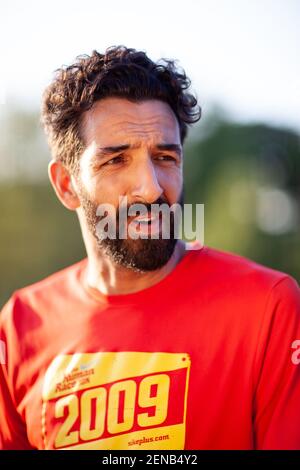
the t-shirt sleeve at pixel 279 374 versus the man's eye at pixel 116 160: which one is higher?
the man's eye at pixel 116 160

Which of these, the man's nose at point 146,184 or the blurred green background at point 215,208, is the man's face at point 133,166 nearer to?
the man's nose at point 146,184

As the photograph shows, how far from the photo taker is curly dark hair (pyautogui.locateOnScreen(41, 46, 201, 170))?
3.02 meters

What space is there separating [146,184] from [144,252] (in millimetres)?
294

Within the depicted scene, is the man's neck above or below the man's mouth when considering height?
below

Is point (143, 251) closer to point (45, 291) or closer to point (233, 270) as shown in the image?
point (233, 270)

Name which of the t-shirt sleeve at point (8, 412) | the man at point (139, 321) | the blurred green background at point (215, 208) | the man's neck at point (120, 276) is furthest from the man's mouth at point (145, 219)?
the blurred green background at point (215, 208)

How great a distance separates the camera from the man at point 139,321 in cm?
265

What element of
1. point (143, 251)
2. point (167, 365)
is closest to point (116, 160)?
point (143, 251)

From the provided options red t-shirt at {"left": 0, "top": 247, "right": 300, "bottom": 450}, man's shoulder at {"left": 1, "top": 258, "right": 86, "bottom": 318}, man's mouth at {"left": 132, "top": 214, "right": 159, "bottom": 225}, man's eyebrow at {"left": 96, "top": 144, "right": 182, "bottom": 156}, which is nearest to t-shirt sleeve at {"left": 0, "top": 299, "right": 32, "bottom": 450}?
red t-shirt at {"left": 0, "top": 247, "right": 300, "bottom": 450}

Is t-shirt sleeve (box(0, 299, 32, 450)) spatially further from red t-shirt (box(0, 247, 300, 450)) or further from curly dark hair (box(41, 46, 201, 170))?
curly dark hair (box(41, 46, 201, 170))

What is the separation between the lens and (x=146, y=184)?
2.78 m

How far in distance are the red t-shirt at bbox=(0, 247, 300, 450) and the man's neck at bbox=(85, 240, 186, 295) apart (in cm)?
5
